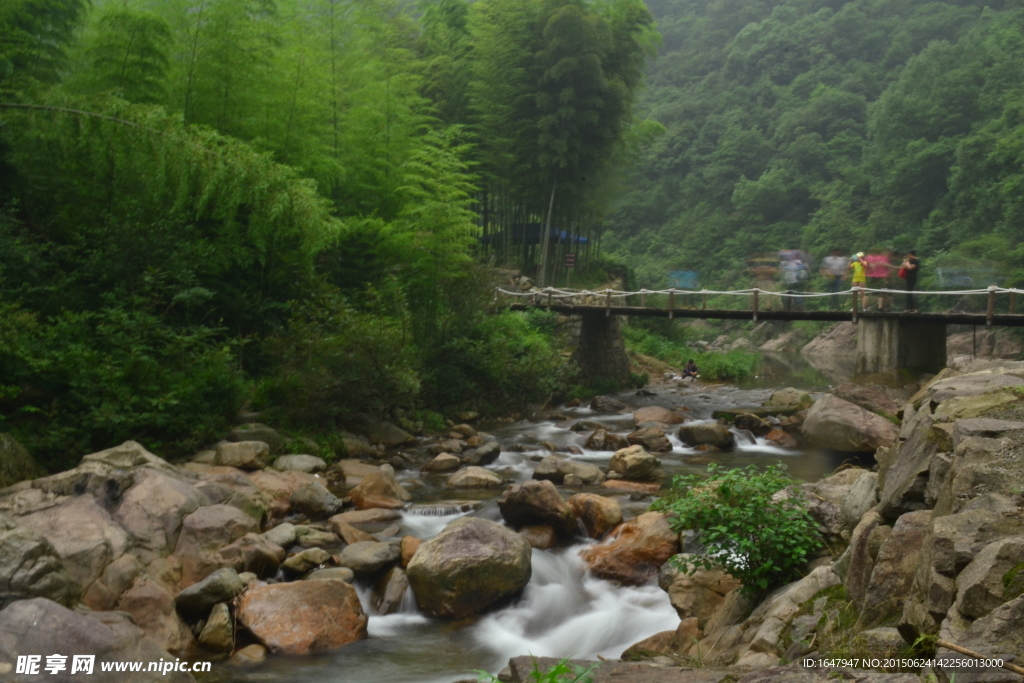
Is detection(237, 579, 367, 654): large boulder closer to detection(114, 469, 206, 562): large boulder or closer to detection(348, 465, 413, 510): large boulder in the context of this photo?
detection(114, 469, 206, 562): large boulder

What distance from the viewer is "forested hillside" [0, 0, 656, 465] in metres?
8.36

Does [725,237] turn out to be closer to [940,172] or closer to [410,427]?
[940,172]

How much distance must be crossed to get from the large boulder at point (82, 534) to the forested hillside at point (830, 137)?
21.5 metres

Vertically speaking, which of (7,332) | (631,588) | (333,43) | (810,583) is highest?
(333,43)

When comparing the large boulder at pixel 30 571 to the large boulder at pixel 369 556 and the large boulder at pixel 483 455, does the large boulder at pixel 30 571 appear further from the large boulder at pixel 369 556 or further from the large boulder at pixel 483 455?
the large boulder at pixel 483 455

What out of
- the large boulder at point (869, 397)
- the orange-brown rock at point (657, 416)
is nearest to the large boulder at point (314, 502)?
the orange-brown rock at point (657, 416)

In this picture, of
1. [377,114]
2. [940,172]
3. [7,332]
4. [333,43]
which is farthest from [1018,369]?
[940,172]

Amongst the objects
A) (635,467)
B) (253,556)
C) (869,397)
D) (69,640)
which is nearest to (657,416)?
(869,397)

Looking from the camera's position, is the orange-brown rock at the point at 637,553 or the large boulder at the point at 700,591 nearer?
the large boulder at the point at 700,591

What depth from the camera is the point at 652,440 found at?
466 inches

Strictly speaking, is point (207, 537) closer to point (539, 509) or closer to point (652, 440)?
point (539, 509)

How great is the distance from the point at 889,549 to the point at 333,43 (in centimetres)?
1350

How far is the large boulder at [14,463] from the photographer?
657 centimetres

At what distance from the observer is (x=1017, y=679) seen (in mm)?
2062
